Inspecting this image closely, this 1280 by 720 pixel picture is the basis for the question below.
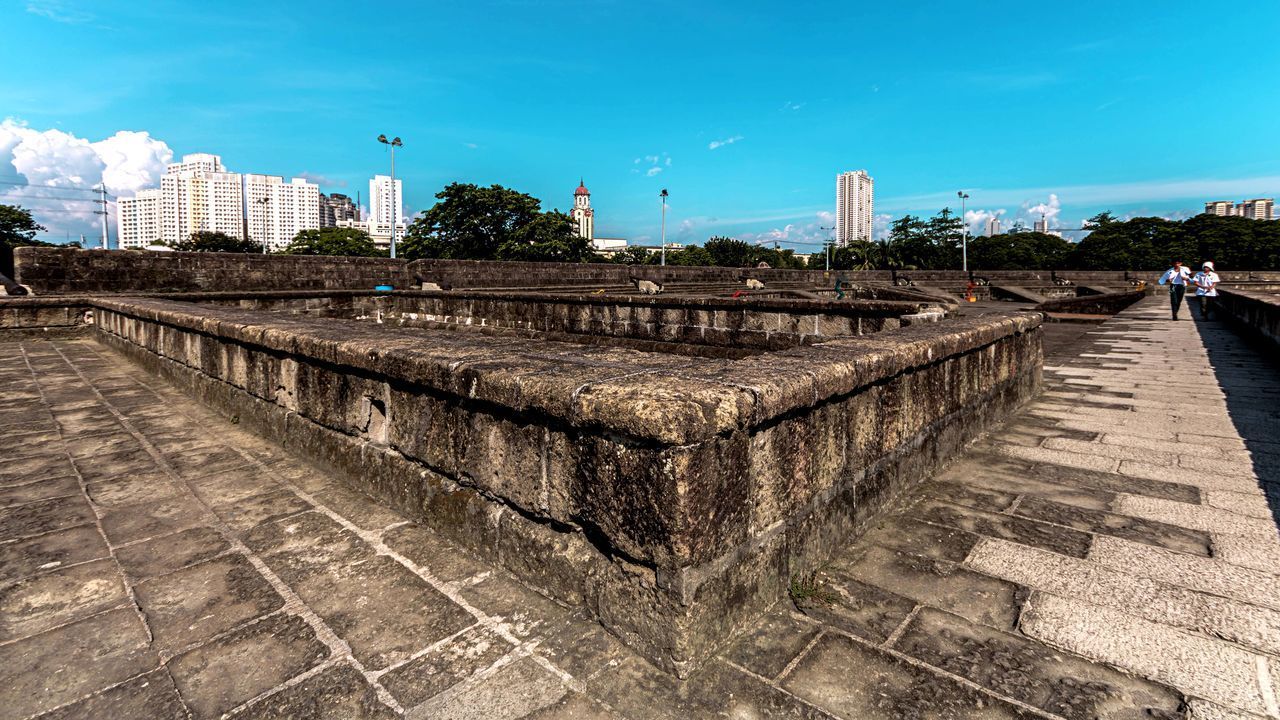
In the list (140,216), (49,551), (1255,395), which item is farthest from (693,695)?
(140,216)

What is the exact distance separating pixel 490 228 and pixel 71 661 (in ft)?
180

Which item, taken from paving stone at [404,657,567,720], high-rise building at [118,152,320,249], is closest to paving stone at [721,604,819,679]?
paving stone at [404,657,567,720]

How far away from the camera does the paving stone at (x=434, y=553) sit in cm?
212

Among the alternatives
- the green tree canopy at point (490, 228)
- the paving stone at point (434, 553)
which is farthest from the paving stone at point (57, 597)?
the green tree canopy at point (490, 228)

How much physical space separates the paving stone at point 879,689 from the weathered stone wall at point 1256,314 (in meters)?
8.59

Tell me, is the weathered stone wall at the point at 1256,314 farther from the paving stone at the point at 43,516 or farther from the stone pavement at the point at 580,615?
the paving stone at the point at 43,516

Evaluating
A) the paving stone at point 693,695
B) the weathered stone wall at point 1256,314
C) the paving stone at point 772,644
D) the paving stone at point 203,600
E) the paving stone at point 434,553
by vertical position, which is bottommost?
the paving stone at point 693,695

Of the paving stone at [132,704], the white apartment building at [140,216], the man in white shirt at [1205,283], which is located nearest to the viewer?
the paving stone at [132,704]

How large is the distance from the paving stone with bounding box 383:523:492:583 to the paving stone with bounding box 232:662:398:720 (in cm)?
52

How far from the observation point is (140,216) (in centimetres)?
14175

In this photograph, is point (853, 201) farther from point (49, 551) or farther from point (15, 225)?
point (49, 551)

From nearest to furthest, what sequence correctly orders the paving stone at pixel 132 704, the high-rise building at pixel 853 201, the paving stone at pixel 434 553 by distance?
the paving stone at pixel 132 704
the paving stone at pixel 434 553
the high-rise building at pixel 853 201

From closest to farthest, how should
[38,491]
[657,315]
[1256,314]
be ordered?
[38,491] → [657,315] → [1256,314]

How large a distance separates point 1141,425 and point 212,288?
14460 millimetres
